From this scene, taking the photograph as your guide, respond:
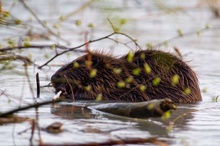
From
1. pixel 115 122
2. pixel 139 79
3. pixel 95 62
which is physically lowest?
pixel 115 122

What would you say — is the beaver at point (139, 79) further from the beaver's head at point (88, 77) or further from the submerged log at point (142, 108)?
the submerged log at point (142, 108)

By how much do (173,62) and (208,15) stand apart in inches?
268

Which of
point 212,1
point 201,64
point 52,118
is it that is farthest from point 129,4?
point 52,118

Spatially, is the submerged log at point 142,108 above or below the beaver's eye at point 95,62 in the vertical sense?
below

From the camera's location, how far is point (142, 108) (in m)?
4.87

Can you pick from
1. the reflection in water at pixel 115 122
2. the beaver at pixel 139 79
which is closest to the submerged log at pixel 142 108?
the reflection in water at pixel 115 122

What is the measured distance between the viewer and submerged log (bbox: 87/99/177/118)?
187 inches

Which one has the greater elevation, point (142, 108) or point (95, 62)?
point (95, 62)

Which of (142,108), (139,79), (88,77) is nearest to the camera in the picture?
(142,108)

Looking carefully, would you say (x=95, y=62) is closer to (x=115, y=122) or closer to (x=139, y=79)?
(x=139, y=79)

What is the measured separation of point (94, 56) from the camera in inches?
243

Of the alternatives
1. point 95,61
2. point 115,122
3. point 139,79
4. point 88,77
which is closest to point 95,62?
point 95,61

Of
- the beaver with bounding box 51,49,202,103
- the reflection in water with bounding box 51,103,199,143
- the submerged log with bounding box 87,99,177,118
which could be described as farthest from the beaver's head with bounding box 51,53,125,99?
the submerged log with bounding box 87,99,177,118

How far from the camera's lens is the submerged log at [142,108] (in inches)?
187
